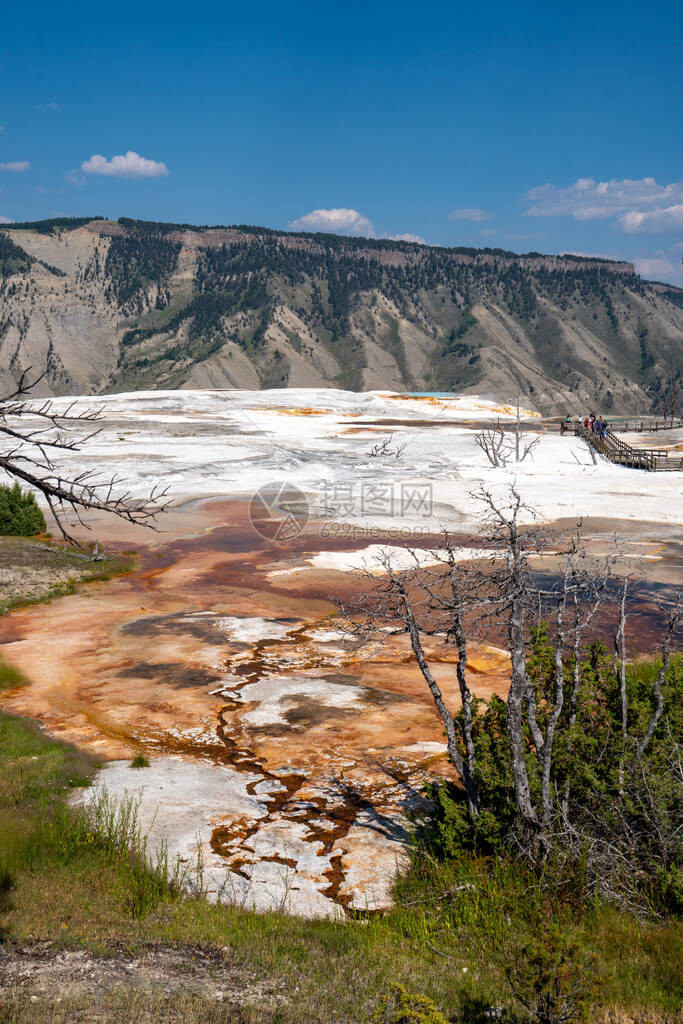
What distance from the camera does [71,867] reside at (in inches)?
258

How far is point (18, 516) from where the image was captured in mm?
21500

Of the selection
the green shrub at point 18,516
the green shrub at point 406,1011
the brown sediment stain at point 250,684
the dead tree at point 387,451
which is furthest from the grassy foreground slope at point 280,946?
the dead tree at point 387,451

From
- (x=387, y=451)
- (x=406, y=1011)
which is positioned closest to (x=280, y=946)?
(x=406, y=1011)

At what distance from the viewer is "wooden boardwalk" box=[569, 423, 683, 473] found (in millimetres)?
38938

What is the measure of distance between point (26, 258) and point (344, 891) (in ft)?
710

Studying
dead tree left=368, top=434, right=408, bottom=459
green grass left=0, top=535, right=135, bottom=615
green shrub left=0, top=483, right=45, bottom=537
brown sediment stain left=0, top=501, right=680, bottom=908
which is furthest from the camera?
dead tree left=368, top=434, right=408, bottom=459

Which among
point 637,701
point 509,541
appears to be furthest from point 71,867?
point 637,701
